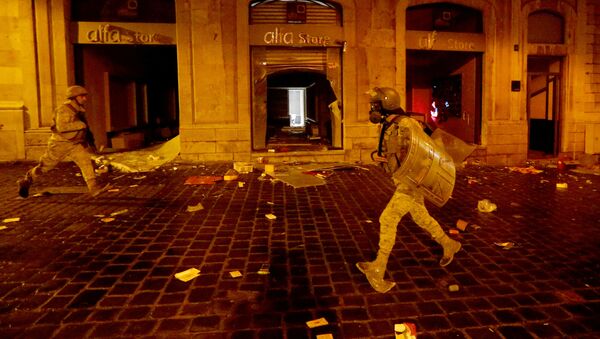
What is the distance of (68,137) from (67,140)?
58 mm

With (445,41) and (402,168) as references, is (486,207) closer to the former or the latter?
(402,168)

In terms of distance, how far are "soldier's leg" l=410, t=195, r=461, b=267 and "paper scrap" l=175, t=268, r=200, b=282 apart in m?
2.21

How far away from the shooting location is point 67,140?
Answer: 750cm

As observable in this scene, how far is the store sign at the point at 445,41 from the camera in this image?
1319cm

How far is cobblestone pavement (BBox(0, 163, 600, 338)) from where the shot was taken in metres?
3.46

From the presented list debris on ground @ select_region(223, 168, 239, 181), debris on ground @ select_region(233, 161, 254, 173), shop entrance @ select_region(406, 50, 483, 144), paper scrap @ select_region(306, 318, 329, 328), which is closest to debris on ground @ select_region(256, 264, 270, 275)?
paper scrap @ select_region(306, 318, 329, 328)

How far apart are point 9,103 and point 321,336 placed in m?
Result: 12.0

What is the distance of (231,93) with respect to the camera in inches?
490

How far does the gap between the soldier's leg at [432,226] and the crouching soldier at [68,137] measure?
5.75 m

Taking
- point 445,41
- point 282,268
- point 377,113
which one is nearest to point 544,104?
point 445,41

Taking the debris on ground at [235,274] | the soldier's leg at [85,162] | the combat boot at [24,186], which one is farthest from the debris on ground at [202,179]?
the debris on ground at [235,274]

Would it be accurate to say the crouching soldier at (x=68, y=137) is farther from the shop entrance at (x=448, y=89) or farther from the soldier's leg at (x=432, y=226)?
Result: the shop entrance at (x=448, y=89)

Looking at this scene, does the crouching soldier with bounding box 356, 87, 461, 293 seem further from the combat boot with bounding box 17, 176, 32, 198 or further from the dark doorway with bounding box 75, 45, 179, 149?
the dark doorway with bounding box 75, 45, 179, 149

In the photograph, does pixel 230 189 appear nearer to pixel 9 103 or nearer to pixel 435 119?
pixel 9 103
